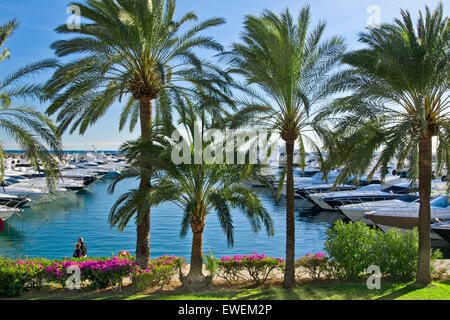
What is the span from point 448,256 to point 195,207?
14532mm

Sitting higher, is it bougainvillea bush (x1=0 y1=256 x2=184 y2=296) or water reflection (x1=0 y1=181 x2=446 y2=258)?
bougainvillea bush (x1=0 y1=256 x2=184 y2=296)

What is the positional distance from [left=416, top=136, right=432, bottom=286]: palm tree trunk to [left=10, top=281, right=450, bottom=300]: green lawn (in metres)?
0.39

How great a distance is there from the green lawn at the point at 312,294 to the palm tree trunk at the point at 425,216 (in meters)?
0.39

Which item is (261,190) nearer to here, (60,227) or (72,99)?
(60,227)

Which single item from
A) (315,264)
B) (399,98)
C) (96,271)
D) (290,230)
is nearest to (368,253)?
(315,264)

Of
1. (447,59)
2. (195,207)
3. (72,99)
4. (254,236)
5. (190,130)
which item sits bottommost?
(254,236)

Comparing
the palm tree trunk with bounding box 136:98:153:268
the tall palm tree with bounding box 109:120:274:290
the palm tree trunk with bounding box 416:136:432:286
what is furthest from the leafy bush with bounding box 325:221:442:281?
the palm tree trunk with bounding box 136:98:153:268

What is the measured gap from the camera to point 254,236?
966 inches

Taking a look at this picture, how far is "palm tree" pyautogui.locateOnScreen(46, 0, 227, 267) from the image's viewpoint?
1050 centimetres
